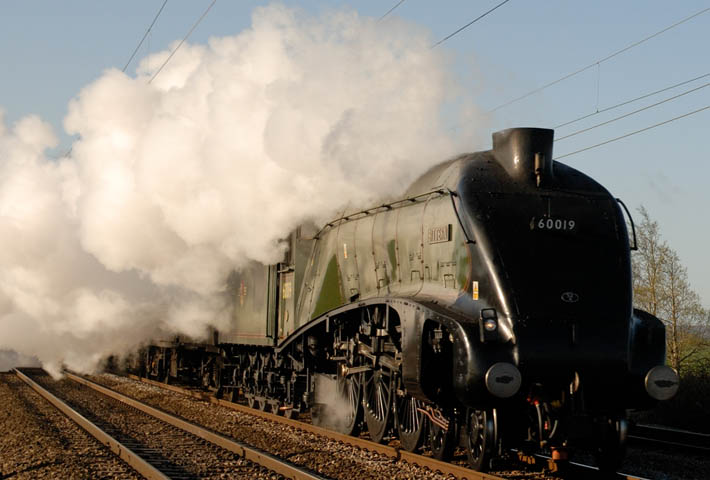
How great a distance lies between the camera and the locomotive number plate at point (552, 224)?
30.5ft

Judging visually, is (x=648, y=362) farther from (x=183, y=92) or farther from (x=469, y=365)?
(x=183, y=92)

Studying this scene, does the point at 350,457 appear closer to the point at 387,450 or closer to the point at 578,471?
the point at 387,450

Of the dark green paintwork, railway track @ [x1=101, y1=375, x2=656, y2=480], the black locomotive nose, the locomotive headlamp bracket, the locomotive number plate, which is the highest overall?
the black locomotive nose

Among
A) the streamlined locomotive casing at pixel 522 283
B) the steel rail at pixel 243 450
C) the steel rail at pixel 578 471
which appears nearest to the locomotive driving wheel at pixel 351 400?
the steel rail at pixel 243 450

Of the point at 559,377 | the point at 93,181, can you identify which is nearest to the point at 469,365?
the point at 559,377

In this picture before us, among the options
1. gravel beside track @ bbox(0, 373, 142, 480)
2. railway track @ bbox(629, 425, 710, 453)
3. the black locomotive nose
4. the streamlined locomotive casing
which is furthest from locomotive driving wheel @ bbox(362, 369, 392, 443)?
railway track @ bbox(629, 425, 710, 453)

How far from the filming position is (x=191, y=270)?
1761cm

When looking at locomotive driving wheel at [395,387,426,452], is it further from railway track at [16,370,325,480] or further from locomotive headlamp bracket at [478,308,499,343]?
locomotive headlamp bracket at [478,308,499,343]

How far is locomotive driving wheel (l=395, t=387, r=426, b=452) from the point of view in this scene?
10.6 metres

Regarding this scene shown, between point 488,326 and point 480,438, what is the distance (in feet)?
4.44

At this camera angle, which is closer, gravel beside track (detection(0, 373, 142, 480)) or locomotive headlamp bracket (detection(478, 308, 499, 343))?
locomotive headlamp bracket (detection(478, 308, 499, 343))

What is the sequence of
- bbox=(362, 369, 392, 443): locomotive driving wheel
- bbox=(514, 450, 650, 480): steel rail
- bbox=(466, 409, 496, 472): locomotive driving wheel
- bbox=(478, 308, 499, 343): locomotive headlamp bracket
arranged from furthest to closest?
1. bbox=(362, 369, 392, 443): locomotive driving wheel
2. bbox=(514, 450, 650, 480): steel rail
3. bbox=(466, 409, 496, 472): locomotive driving wheel
4. bbox=(478, 308, 499, 343): locomotive headlamp bracket

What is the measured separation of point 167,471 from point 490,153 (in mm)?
5208

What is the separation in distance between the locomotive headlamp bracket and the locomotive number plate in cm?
111
